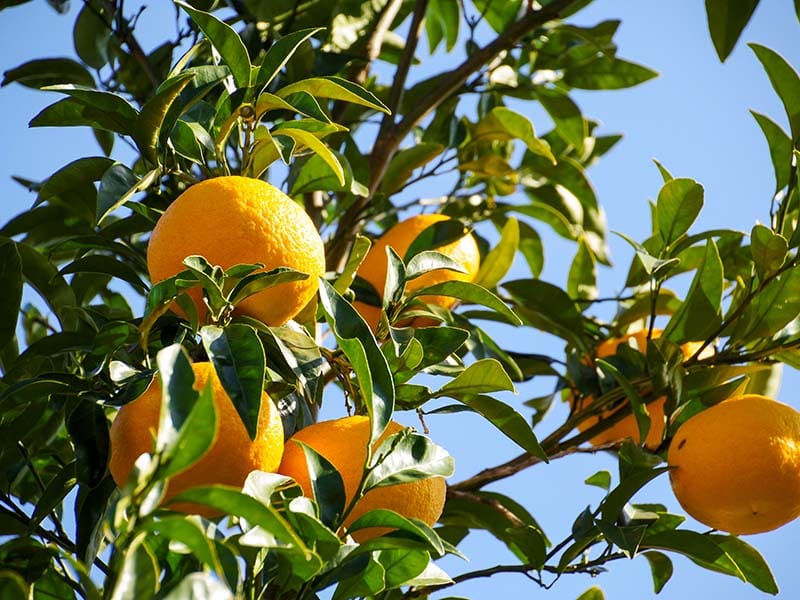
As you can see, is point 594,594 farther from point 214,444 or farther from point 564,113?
point 564,113

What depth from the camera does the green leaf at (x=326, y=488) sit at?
2.78 ft

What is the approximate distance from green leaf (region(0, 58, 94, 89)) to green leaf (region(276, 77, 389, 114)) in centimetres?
75

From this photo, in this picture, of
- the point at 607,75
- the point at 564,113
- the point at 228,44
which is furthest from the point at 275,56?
the point at 607,75

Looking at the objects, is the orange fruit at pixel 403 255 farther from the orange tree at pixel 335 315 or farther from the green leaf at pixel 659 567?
the green leaf at pixel 659 567

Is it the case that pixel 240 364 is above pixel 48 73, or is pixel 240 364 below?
below

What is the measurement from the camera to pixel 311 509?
2.68ft

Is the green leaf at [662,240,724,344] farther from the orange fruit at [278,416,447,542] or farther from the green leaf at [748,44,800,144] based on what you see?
the orange fruit at [278,416,447,542]

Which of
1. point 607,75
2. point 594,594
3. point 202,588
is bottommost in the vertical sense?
point 594,594

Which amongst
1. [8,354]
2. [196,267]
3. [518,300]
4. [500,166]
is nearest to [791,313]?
[518,300]

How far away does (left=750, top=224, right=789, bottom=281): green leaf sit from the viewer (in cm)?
126

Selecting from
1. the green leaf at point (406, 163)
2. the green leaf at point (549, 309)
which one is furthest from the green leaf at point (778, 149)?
the green leaf at point (406, 163)

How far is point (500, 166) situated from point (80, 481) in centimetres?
93

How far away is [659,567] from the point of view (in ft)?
4.59

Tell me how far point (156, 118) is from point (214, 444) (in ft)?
1.07
